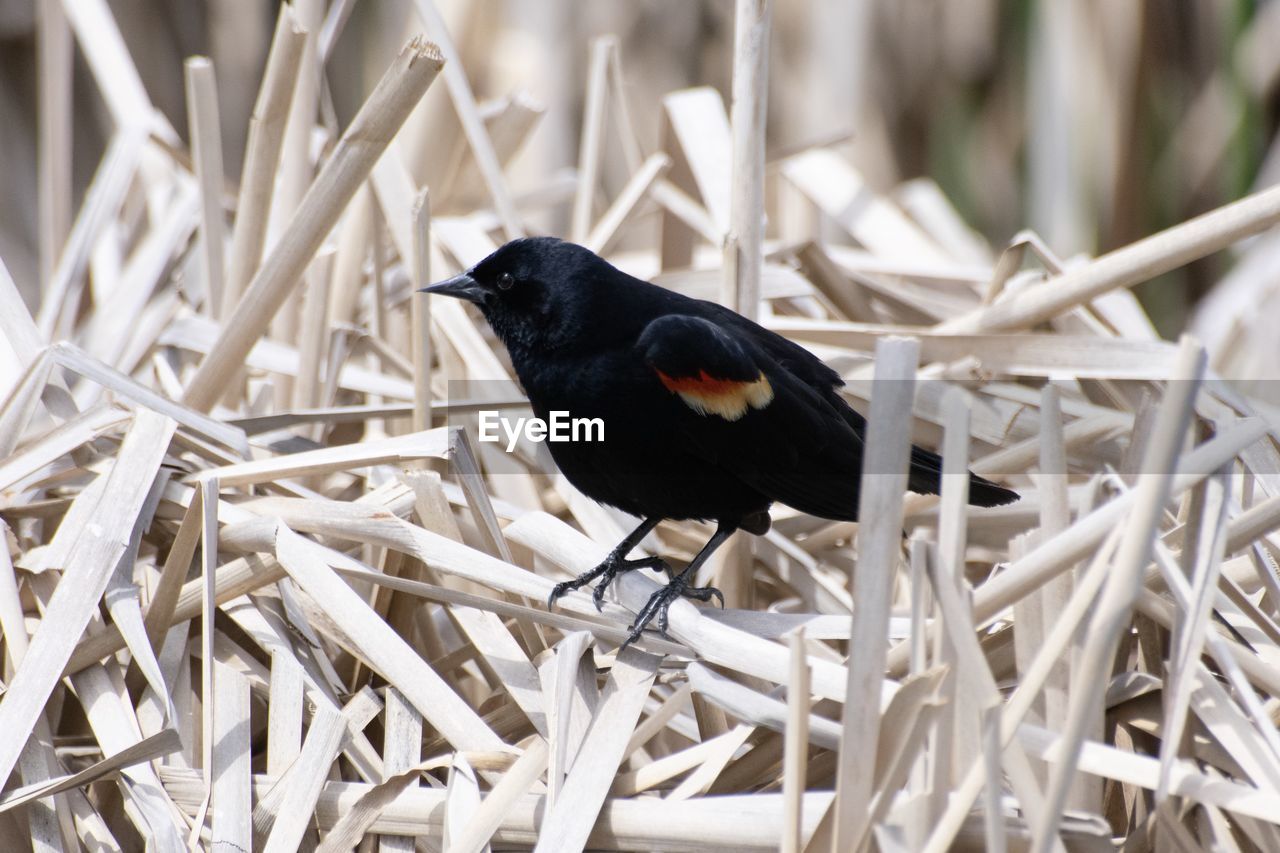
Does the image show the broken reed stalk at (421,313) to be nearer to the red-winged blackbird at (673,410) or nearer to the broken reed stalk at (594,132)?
the red-winged blackbird at (673,410)

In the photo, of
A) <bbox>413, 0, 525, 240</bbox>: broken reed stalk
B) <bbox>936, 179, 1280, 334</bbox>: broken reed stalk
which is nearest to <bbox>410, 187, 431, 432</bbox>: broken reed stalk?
<bbox>413, 0, 525, 240</bbox>: broken reed stalk

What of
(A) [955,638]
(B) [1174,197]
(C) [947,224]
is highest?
(B) [1174,197]

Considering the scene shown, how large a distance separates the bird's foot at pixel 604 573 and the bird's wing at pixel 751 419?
19cm

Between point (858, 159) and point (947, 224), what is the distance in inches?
39.8

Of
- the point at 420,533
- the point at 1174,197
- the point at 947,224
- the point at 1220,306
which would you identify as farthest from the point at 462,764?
the point at 1174,197

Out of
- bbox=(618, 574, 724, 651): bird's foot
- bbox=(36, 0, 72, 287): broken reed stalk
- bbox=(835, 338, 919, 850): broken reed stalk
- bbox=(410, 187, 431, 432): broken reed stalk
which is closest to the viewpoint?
bbox=(835, 338, 919, 850): broken reed stalk

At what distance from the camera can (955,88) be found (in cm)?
392

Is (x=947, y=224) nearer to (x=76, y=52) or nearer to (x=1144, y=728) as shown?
(x=1144, y=728)

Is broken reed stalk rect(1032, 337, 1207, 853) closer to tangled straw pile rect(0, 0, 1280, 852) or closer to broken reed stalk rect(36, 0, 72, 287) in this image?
tangled straw pile rect(0, 0, 1280, 852)

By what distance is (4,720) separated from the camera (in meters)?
1.15

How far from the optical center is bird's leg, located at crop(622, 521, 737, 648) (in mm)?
1369

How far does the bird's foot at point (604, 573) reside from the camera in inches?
56.7

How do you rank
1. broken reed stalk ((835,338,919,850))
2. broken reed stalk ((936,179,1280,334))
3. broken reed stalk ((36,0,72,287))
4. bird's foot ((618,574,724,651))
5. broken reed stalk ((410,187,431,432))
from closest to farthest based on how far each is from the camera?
broken reed stalk ((835,338,919,850)) < bird's foot ((618,574,724,651)) < broken reed stalk ((936,179,1280,334)) < broken reed stalk ((410,187,431,432)) < broken reed stalk ((36,0,72,287))

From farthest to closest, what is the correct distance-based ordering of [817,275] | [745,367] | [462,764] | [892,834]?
1. [817,275]
2. [745,367]
3. [462,764]
4. [892,834]
